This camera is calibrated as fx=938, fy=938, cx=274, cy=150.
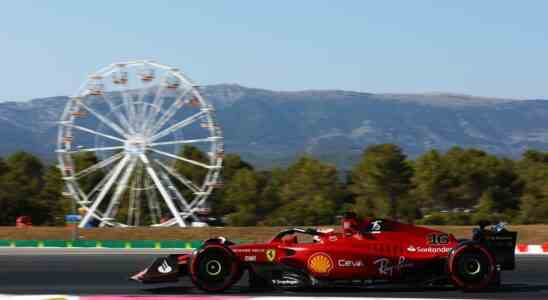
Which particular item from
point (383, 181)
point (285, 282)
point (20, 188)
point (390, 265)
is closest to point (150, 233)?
point (285, 282)

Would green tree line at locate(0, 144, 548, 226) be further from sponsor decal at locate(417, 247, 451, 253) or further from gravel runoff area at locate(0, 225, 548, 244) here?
sponsor decal at locate(417, 247, 451, 253)

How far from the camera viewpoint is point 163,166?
53.4 meters

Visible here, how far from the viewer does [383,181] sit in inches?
3066

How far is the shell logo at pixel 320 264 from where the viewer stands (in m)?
14.6

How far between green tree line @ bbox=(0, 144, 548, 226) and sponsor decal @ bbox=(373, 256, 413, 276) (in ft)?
186

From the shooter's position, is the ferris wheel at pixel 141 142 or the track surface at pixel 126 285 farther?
the ferris wheel at pixel 141 142

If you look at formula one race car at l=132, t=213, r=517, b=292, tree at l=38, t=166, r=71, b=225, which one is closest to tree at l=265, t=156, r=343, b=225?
tree at l=38, t=166, r=71, b=225

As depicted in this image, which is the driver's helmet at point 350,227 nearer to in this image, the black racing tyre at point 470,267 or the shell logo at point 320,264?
the shell logo at point 320,264

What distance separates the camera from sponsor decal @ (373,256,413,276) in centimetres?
1466

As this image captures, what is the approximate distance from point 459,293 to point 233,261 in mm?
3532

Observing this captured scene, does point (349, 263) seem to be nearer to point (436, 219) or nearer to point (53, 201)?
point (436, 219)

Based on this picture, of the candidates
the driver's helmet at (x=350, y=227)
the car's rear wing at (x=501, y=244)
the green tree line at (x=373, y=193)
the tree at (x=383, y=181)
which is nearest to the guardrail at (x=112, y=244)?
the driver's helmet at (x=350, y=227)

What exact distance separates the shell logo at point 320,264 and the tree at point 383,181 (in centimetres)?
6053

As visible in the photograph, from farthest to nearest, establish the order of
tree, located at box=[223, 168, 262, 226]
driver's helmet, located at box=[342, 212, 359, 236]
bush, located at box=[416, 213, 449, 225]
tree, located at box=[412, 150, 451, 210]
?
1. tree, located at box=[412, 150, 451, 210]
2. tree, located at box=[223, 168, 262, 226]
3. bush, located at box=[416, 213, 449, 225]
4. driver's helmet, located at box=[342, 212, 359, 236]
